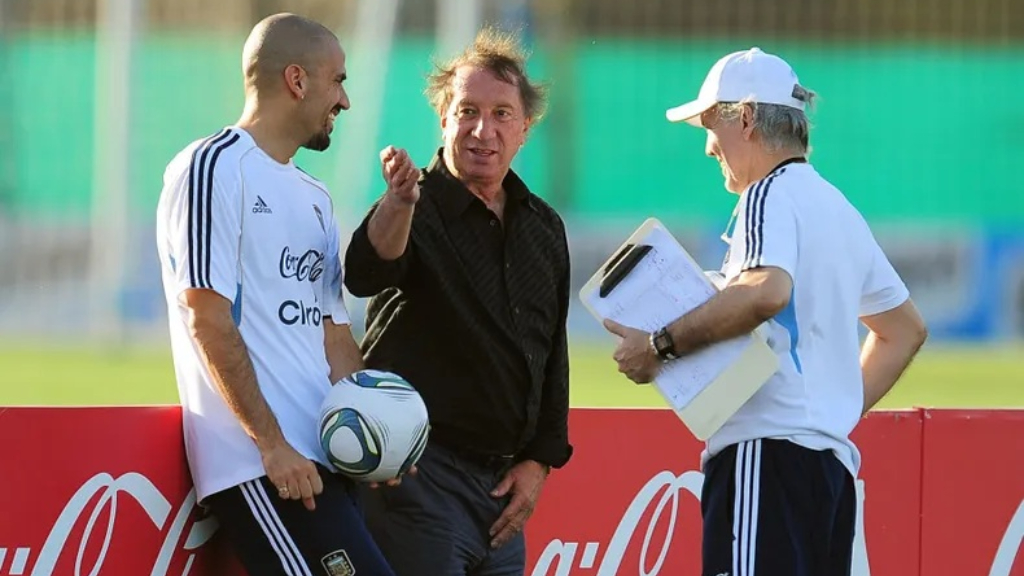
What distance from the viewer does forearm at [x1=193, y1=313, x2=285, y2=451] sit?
435 cm

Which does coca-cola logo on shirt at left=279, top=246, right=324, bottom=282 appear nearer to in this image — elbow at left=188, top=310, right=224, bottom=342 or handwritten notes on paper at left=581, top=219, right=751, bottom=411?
elbow at left=188, top=310, right=224, bottom=342

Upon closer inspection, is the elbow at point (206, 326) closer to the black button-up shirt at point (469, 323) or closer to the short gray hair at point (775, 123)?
the black button-up shirt at point (469, 323)

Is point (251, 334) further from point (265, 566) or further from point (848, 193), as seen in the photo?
point (848, 193)

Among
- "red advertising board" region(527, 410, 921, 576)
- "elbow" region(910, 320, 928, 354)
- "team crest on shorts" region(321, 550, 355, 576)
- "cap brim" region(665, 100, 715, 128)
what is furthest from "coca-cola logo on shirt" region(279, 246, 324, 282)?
"elbow" region(910, 320, 928, 354)

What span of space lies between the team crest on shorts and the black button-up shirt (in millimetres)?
709

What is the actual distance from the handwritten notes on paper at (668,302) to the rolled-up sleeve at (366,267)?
0.56 meters

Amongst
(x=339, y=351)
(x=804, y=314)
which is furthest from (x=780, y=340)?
(x=339, y=351)

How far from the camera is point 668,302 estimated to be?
191 inches

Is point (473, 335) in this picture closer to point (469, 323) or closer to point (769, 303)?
point (469, 323)

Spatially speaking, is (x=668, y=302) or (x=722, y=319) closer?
(x=722, y=319)

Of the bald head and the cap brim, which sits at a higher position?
the bald head

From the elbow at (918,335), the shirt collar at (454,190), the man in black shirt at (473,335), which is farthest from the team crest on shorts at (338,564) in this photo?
the elbow at (918,335)

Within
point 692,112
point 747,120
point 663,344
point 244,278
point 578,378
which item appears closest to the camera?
point 244,278

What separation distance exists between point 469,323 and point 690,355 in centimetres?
70
